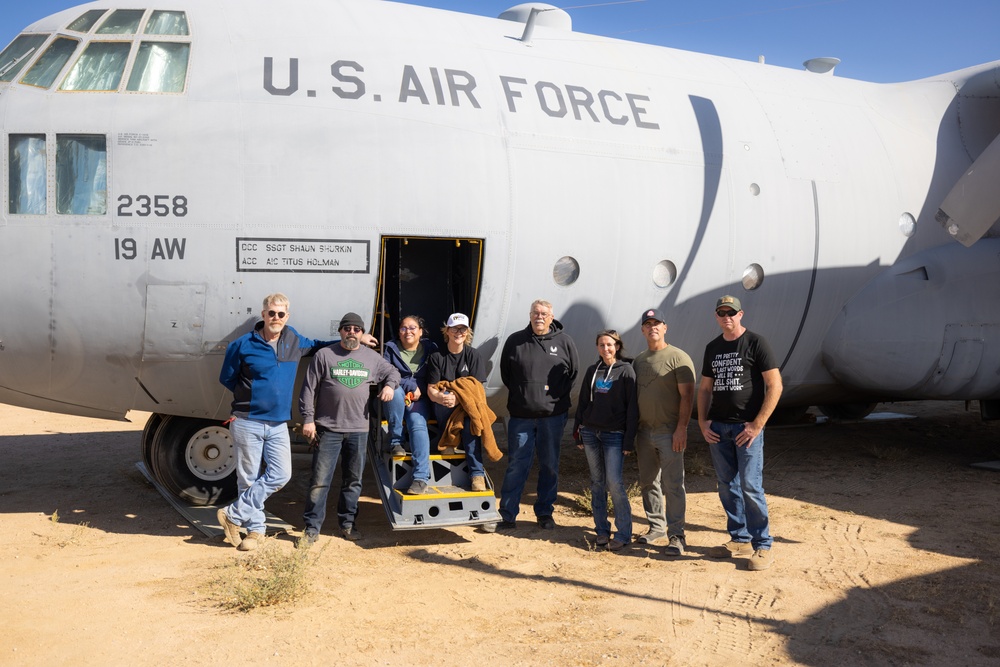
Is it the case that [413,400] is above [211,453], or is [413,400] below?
above

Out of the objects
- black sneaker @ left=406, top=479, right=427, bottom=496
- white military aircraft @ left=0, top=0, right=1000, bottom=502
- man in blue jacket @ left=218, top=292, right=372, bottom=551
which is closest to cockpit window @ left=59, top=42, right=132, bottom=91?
white military aircraft @ left=0, top=0, right=1000, bottom=502

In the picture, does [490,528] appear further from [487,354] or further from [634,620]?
[634,620]

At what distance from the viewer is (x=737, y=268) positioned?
9.14 meters

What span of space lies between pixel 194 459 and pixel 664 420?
15.4ft

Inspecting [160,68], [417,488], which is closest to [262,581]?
[417,488]

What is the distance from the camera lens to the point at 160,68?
765 cm

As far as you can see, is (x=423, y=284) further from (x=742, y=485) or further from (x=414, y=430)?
(x=742, y=485)

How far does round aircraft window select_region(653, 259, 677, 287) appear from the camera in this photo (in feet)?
28.8

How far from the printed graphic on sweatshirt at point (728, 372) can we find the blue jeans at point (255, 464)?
12.4ft

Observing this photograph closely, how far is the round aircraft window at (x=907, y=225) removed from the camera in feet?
33.3

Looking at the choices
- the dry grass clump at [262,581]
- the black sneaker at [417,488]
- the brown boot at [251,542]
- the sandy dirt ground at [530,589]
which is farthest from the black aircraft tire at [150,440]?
the black sneaker at [417,488]

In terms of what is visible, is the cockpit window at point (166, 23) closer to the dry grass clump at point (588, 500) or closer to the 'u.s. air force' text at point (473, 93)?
the 'u.s. air force' text at point (473, 93)

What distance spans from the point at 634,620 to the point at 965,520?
443cm

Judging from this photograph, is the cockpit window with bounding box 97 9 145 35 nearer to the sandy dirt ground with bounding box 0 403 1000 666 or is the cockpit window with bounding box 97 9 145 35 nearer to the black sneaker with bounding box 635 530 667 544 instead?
the sandy dirt ground with bounding box 0 403 1000 666
